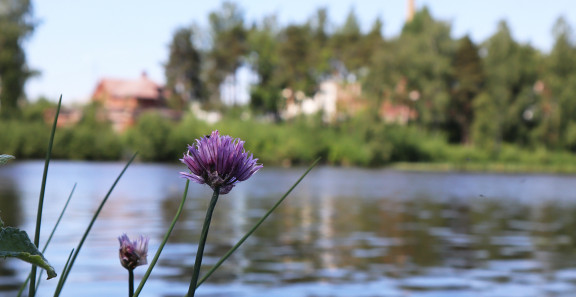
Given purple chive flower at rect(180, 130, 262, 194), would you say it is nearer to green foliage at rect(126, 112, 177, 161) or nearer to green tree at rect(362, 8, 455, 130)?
green foliage at rect(126, 112, 177, 161)

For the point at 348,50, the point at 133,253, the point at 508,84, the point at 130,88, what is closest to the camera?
the point at 133,253

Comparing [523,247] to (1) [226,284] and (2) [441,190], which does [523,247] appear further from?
(2) [441,190]

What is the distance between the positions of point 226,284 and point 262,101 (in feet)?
205

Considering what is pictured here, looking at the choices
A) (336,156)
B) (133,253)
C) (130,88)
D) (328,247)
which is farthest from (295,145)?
(133,253)

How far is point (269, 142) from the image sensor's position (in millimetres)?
58219

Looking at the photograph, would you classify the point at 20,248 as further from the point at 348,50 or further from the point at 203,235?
the point at 348,50

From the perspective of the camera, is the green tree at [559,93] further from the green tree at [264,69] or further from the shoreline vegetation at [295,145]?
the green tree at [264,69]

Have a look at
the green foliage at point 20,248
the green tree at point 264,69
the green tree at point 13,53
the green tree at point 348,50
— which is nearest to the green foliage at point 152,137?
the green tree at point 13,53

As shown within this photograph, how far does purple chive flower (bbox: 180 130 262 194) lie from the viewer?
1.35 meters

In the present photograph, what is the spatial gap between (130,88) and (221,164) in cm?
8724

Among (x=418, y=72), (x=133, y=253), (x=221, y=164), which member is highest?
(x=418, y=72)

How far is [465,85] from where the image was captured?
66.1m

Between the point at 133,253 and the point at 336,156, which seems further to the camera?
the point at 336,156

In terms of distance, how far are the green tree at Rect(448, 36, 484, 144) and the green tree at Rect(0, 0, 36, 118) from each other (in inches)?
1195
